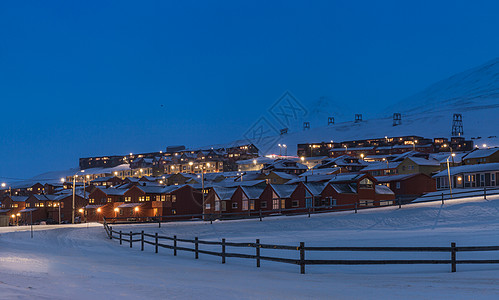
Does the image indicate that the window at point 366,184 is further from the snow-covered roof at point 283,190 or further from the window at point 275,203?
the window at point 275,203

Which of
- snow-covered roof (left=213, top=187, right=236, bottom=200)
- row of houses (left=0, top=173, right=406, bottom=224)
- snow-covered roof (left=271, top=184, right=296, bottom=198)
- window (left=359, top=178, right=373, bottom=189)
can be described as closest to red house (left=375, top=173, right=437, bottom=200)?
row of houses (left=0, top=173, right=406, bottom=224)

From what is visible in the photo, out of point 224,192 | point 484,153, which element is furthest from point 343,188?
point 484,153

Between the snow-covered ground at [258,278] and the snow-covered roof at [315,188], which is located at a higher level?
the snow-covered roof at [315,188]

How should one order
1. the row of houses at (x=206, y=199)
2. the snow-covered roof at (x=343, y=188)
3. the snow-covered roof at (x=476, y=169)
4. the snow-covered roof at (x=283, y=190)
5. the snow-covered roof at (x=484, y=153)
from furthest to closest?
the snow-covered roof at (x=484, y=153), the snow-covered roof at (x=476, y=169), the snow-covered roof at (x=283, y=190), the row of houses at (x=206, y=199), the snow-covered roof at (x=343, y=188)

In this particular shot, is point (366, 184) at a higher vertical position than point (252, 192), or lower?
higher

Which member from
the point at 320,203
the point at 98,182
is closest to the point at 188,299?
the point at 320,203

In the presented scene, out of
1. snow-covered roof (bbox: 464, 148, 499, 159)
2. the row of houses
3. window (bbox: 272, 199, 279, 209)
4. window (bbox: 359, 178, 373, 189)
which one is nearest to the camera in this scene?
the row of houses

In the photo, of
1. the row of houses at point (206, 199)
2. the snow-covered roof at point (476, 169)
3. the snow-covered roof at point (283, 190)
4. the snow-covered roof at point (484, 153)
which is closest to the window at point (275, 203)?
the row of houses at point (206, 199)

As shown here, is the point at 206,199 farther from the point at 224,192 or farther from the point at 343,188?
the point at 343,188

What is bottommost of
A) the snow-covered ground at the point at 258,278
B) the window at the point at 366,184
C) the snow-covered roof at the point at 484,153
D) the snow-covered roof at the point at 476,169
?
the snow-covered ground at the point at 258,278

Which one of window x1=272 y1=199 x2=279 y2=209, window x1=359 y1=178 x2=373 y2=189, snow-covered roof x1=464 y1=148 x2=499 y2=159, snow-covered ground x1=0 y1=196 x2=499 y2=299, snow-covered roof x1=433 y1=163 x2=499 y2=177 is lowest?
window x1=272 y1=199 x2=279 y2=209

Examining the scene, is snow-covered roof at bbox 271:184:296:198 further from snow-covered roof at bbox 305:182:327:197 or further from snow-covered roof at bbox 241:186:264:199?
snow-covered roof at bbox 241:186:264:199

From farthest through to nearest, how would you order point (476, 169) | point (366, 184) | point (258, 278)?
point (476, 169)
point (366, 184)
point (258, 278)

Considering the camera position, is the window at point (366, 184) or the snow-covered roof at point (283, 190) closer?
the window at point (366, 184)
